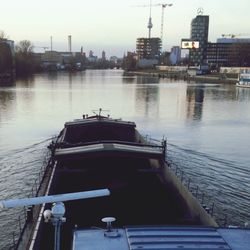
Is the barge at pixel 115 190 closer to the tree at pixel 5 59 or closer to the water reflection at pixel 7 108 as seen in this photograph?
the water reflection at pixel 7 108

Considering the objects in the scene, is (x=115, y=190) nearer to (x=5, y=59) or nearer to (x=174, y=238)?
(x=174, y=238)

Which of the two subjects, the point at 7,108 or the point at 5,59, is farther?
the point at 5,59

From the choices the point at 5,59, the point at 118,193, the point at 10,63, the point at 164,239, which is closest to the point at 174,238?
the point at 164,239

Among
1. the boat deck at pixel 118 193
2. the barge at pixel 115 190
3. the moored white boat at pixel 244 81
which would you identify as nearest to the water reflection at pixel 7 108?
the boat deck at pixel 118 193

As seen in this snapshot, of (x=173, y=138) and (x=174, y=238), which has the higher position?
(x=174, y=238)

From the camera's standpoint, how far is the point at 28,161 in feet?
105

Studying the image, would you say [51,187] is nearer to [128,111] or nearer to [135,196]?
[135,196]

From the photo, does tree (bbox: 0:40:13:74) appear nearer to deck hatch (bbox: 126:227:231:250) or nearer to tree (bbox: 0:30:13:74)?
tree (bbox: 0:30:13:74)

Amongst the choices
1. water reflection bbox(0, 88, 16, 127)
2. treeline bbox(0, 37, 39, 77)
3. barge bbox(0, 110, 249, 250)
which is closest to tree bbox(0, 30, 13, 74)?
treeline bbox(0, 37, 39, 77)

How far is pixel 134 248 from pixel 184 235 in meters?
1.46

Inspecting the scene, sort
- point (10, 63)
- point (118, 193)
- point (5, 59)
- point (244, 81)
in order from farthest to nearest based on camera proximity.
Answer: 1. point (10, 63)
2. point (5, 59)
3. point (244, 81)
4. point (118, 193)

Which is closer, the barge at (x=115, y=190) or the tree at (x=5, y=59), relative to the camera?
the barge at (x=115, y=190)

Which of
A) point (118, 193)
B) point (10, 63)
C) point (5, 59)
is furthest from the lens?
point (10, 63)

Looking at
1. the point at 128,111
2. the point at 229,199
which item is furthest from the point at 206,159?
the point at 128,111
